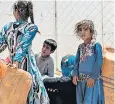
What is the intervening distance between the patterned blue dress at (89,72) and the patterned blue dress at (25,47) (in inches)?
9.8

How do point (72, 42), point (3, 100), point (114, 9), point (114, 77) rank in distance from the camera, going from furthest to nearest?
point (72, 42), point (114, 9), point (114, 77), point (3, 100)

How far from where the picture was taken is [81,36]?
9.95 feet

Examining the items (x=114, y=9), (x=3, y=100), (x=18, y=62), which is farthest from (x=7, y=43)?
(x=114, y=9)

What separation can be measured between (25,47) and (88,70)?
451mm

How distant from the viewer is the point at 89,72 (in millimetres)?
2949

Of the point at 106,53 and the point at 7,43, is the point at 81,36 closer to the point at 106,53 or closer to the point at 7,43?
the point at 106,53

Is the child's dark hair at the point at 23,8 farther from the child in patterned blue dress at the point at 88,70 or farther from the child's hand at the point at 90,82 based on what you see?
the child's hand at the point at 90,82

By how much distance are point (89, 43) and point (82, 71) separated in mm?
195

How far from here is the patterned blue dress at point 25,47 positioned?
9.39 feet

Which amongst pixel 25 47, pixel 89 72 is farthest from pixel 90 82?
pixel 25 47

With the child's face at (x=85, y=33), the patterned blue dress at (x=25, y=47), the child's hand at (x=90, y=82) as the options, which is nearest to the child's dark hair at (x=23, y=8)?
the patterned blue dress at (x=25, y=47)

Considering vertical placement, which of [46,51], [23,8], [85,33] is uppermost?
[23,8]

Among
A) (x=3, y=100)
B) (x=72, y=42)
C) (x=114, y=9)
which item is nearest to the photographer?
(x=3, y=100)

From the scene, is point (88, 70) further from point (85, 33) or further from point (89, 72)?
point (85, 33)
